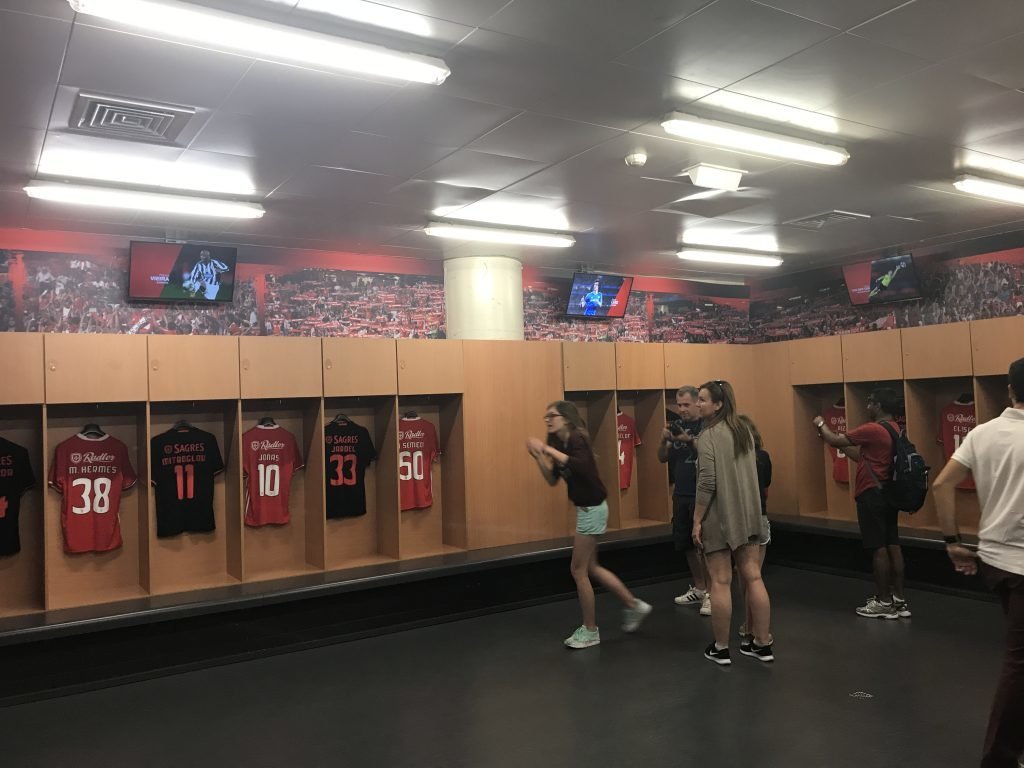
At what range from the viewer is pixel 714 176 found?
5.39 m

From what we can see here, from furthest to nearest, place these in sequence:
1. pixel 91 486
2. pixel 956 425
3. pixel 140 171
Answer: pixel 956 425, pixel 91 486, pixel 140 171

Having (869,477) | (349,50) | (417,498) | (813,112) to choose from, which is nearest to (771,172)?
(813,112)

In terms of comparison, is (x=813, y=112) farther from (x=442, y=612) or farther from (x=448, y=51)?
(x=442, y=612)

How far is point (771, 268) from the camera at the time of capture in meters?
9.48

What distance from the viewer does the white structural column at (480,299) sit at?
7.78 metres

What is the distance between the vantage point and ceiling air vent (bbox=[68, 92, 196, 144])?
3.95m

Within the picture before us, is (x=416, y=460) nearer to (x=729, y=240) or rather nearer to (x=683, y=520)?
(x=683, y=520)

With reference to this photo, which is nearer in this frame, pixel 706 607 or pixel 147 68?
pixel 147 68

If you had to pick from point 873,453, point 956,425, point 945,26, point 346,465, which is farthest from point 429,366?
point 956,425

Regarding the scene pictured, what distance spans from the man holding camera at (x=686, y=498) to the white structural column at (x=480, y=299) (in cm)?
241

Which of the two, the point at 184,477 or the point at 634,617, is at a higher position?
the point at 184,477

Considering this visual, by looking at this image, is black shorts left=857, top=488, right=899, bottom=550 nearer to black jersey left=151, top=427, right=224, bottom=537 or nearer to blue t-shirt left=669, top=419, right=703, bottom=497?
blue t-shirt left=669, top=419, right=703, bottom=497

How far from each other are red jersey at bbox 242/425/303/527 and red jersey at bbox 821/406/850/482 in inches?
206

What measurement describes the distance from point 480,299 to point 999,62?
192 inches
